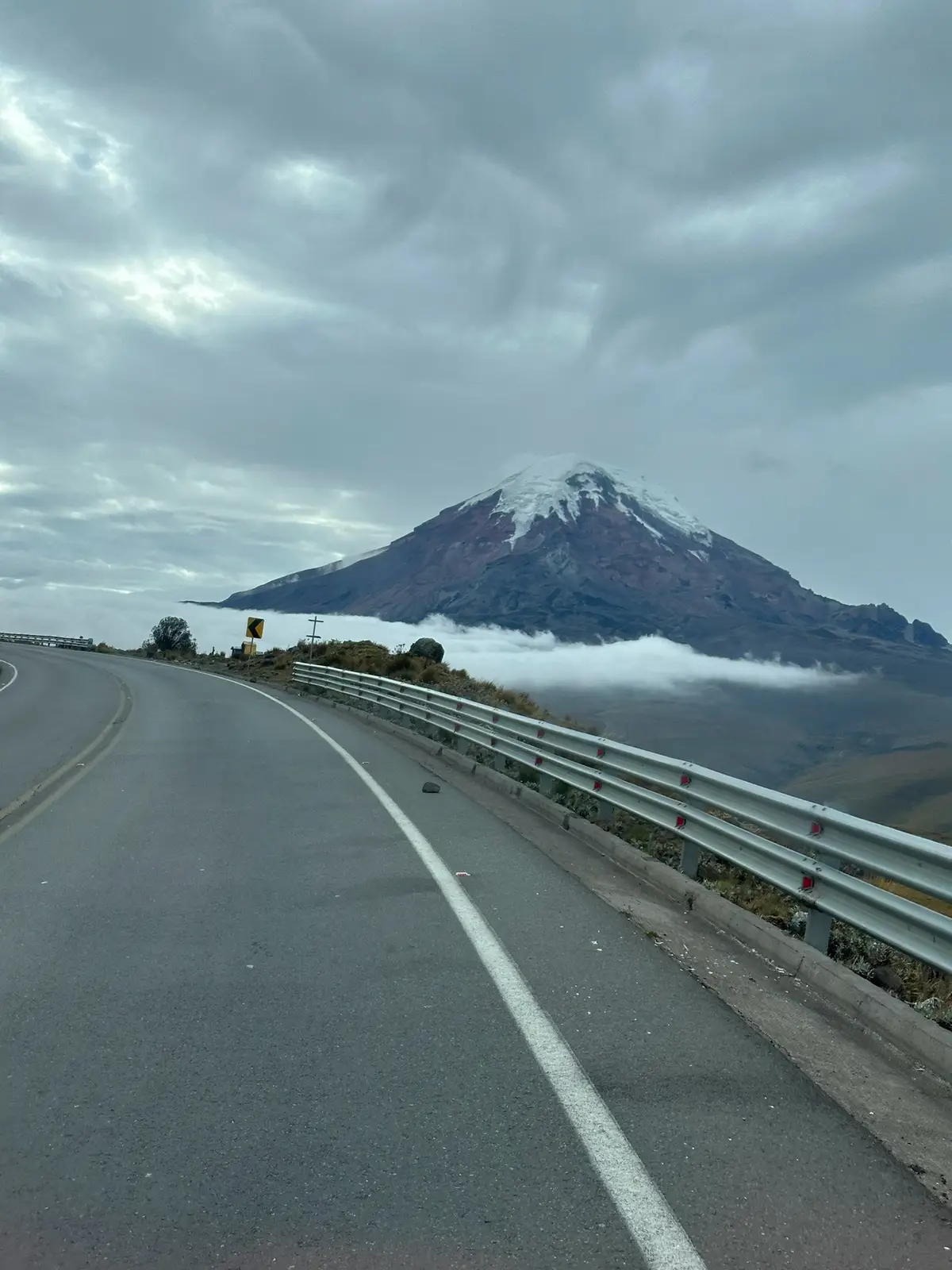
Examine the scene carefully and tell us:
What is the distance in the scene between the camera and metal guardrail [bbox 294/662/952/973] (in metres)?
5.55

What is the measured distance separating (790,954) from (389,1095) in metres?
3.10

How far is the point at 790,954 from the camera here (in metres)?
6.49

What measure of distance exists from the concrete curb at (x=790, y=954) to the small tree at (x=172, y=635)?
98912 millimetres

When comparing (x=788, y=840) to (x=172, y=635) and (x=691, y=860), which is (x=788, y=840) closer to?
(x=691, y=860)

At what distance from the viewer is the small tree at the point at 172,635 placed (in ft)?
350

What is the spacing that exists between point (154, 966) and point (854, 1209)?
3.89 m

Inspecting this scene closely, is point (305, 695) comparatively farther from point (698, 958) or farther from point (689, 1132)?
point (689, 1132)

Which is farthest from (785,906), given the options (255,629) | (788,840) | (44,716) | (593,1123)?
(255,629)

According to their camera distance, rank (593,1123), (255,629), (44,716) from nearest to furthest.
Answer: (593,1123), (44,716), (255,629)

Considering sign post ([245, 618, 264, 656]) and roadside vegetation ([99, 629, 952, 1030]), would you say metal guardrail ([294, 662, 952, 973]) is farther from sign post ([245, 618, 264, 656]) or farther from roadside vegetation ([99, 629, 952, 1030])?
sign post ([245, 618, 264, 656])

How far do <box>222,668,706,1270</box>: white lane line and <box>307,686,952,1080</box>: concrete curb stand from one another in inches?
67.0

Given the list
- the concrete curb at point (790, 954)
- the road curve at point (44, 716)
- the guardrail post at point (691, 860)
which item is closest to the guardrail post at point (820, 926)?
the concrete curb at point (790, 954)

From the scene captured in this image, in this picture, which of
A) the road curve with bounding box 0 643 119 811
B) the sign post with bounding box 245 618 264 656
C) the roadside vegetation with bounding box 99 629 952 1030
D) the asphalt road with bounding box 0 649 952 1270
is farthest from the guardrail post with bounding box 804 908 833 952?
the sign post with bounding box 245 618 264 656

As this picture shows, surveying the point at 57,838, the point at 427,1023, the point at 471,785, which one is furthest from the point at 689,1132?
the point at 471,785
